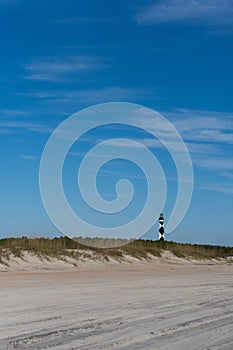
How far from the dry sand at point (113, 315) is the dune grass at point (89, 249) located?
311 inches

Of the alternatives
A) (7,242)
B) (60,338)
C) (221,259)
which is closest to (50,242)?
(7,242)

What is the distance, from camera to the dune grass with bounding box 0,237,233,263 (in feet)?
99.3

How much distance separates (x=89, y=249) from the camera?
33.3 meters

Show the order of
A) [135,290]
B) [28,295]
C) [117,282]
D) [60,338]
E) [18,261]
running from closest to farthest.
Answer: [60,338]
[28,295]
[135,290]
[117,282]
[18,261]

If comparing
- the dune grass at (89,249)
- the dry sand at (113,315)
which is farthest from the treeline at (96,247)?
the dry sand at (113,315)

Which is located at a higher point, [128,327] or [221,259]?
[221,259]

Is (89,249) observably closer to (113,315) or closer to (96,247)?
(96,247)

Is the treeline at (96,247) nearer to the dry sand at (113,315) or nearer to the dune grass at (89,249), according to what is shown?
the dune grass at (89,249)

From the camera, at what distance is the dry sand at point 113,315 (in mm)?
9836

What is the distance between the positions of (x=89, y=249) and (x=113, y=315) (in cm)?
2050

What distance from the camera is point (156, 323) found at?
Result: 39.0 ft

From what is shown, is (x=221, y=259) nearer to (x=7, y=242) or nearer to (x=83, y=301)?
(x=7, y=242)

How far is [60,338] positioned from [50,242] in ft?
80.0

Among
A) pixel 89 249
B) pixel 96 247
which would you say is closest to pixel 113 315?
pixel 89 249
